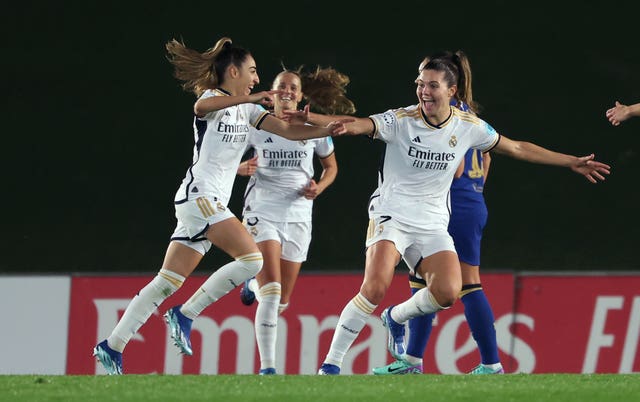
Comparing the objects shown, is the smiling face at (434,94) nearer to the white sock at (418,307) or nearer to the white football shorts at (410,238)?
the white football shorts at (410,238)

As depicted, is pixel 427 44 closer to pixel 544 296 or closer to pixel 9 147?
pixel 544 296

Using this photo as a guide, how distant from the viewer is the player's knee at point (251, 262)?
23.7ft

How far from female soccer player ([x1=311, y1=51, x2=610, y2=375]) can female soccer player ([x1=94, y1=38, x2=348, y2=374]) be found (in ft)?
1.49

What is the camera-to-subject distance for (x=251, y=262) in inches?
285

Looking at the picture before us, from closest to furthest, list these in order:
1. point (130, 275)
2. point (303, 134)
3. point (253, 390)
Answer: point (253, 390), point (303, 134), point (130, 275)

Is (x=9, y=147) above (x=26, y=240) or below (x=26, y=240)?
above

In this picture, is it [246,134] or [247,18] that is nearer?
[246,134]

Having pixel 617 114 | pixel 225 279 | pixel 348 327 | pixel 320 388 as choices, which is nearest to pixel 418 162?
pixel 348 327

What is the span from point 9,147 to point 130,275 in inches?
56.9

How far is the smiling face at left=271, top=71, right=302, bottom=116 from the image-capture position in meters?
8.41

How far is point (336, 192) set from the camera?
10.7 metres

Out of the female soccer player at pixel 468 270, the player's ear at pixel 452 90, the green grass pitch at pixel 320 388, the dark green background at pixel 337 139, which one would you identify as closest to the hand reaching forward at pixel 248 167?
the female soccer player at pixel 468 270

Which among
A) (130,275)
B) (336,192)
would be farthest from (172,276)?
(336,192)

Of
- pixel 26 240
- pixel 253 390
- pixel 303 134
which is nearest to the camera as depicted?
pixel 253 390
